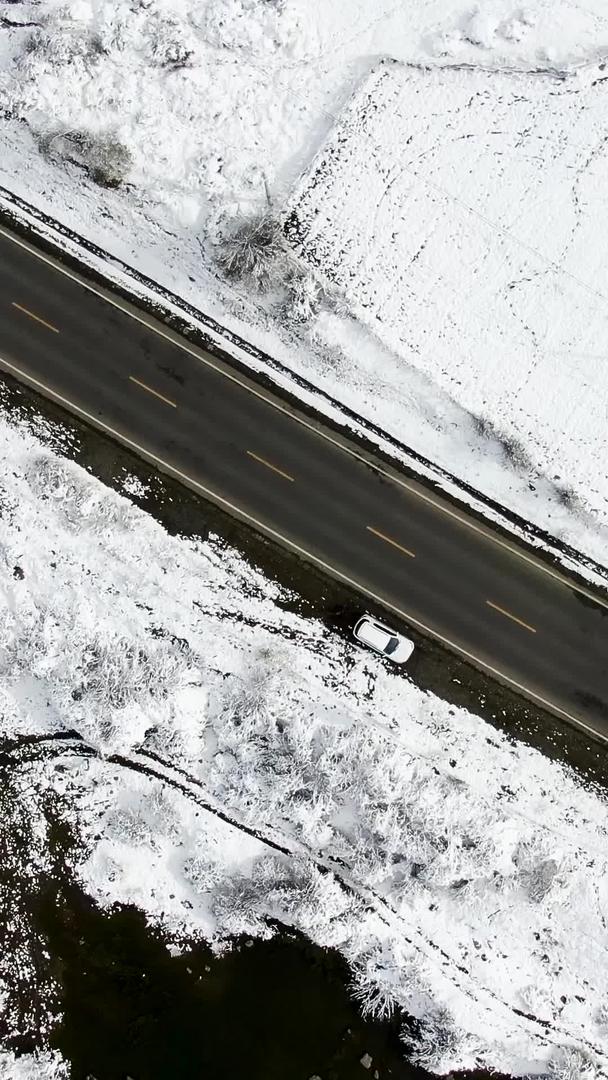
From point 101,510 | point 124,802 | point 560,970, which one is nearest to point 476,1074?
point 560,970

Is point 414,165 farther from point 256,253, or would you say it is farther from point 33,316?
point 33,316

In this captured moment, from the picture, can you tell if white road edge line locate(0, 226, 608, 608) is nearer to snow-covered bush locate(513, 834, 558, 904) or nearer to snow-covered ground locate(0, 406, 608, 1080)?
Result: snow-covered ground locate(0, 406, 608, 1080)

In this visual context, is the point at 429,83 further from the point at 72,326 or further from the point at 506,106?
the point at 72,326

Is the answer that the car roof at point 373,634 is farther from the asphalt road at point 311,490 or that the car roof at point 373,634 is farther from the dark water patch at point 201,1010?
the dark water patch at point 201,1010

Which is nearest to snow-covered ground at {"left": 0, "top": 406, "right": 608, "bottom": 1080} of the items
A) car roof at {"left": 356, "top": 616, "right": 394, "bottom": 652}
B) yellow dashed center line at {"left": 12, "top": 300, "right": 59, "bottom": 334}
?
car roof at {"left": 356, "top": 616, "right": 394, "bottom": 652}

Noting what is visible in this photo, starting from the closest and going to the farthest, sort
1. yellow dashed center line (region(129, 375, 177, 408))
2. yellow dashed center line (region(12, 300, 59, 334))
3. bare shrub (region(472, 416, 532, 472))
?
bare shrub (region(472, 416, 532, 472))
yellow dashed center line (region(129, 375, 177, 408))
yellow dashed center line (region(12, 300, 59, 334))
